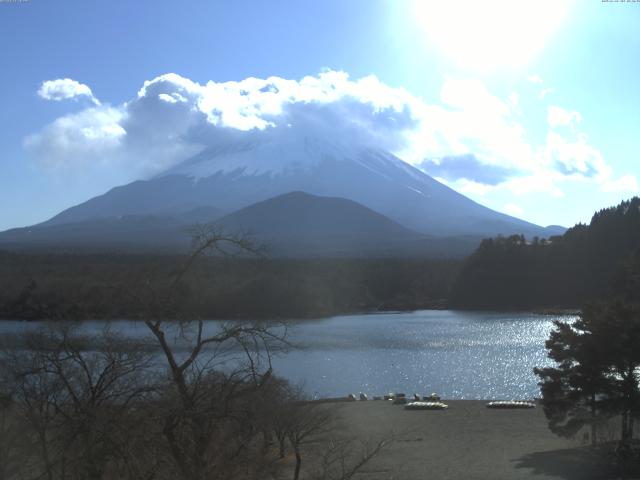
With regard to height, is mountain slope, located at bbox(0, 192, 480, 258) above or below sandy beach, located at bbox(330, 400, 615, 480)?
above

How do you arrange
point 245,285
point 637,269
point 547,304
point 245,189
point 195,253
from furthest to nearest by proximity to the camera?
point 245,189, point 547,304, point 637,269, point 245,285, point 195,253

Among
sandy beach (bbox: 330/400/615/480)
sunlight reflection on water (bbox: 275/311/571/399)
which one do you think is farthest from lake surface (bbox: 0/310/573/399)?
sandy beach (bbox: 330/400/615/480)

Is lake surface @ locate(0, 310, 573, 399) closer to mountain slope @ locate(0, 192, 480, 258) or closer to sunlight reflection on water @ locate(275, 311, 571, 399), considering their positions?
sunlight reflection on water @ locate(275, 311, 571, 399)

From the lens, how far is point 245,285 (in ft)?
65.7

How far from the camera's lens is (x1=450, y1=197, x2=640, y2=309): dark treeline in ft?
186

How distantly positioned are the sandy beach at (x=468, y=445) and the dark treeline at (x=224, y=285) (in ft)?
11.7

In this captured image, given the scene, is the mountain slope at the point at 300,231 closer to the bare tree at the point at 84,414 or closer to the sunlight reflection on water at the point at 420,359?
the sunlight reflection on water at the point at 420,359

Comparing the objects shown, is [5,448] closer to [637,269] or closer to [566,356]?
[566,356]

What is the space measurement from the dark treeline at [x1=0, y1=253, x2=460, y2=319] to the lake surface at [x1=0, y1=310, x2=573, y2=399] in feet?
4.62

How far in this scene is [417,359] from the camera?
28.4m

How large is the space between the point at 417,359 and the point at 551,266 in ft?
115

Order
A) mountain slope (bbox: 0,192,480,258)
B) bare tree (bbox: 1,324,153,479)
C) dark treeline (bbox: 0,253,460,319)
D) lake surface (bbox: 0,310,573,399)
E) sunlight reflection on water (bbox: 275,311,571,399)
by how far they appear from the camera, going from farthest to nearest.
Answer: mountain slope (bbox: 0,192,480,258), sunlight reflection on water (bbox: 275,311,571,399), lake surface (bbox: 0,310,573,399), dark treeline (bbox: 0,253,460,319), bare tree (bbox: 1,324,153,479)

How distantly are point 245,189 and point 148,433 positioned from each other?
12876 centimetres

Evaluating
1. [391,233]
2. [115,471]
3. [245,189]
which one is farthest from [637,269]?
[245,189]
